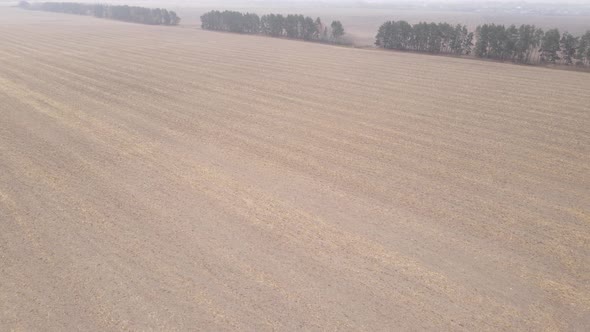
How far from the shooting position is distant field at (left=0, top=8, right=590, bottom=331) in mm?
7867

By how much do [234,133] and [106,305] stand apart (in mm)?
10423

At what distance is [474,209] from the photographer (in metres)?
11.5

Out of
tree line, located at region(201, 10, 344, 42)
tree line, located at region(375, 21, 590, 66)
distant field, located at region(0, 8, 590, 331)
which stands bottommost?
distant field, located at region(0, 8, 590, 331)

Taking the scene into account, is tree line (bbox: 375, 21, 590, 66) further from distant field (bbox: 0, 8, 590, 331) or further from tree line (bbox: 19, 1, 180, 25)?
tree line (bbox: 19, 1, 180, 25)

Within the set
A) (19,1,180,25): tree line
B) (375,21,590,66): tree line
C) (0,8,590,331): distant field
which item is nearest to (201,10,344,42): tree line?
(375,21,590,66): tree line

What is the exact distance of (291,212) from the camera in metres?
11.2

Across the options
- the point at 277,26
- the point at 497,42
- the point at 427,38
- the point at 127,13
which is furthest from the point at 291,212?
the point at 127,13

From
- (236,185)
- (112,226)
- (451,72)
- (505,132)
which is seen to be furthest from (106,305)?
(451,72)

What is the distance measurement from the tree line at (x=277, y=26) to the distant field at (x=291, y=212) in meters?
37.5

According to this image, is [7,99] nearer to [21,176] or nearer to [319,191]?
[21,176]

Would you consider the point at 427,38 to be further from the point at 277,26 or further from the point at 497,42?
the point at 277,26

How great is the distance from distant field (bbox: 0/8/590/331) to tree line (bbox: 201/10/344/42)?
37.5 meters

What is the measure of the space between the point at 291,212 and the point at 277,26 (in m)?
56.7

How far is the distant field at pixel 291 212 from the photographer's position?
7.87m
